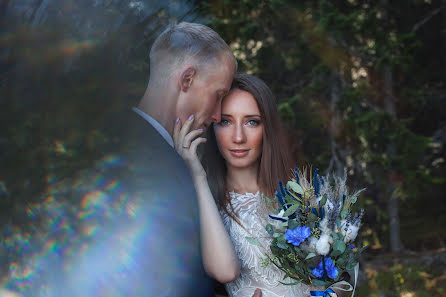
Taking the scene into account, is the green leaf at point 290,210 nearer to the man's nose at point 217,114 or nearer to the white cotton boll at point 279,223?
the white cotton boll at point 279,223

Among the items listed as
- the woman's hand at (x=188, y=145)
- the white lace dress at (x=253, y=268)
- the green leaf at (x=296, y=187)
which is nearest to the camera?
the green leaf at (x=296, y=187)

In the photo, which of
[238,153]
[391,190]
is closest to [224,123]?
[238,153]

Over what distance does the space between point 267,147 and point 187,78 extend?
0.87 metres

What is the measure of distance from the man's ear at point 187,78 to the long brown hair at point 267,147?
0.54 meters

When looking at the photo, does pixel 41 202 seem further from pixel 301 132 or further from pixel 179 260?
pixel 301 132

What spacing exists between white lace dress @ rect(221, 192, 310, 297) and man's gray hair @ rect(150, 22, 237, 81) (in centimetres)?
106

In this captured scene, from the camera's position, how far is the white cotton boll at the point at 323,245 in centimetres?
228

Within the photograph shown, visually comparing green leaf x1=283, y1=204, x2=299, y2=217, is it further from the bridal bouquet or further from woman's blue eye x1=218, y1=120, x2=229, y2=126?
woman's blue eye x1=218, y1=120, x2=229, y2=126

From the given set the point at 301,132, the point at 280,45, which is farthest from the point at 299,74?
the point at 301,132

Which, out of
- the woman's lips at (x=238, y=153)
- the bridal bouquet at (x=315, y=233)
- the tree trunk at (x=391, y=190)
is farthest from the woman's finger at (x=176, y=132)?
the tree trunk at (x=391, y=190)

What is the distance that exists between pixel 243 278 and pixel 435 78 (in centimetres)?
730

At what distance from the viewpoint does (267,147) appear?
317 centimetres

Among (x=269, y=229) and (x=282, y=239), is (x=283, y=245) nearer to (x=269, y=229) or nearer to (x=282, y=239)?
(x=282, y=239)

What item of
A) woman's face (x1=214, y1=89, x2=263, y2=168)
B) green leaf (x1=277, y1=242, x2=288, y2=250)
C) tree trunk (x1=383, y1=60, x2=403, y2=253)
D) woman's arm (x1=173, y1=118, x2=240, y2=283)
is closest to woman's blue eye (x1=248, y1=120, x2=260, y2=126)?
woman's face (x1=214, y1=89, x2=263, y2=168)
